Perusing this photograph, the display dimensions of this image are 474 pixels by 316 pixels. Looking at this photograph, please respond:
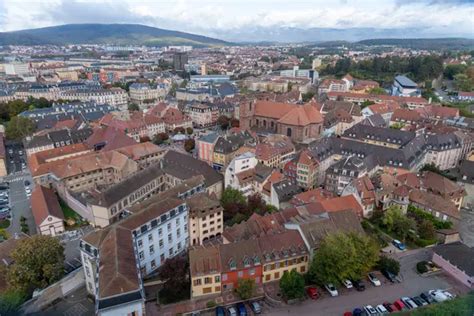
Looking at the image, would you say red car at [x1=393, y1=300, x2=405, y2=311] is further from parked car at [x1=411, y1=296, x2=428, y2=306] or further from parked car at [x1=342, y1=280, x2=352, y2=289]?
parked car at [x1=342, y1=280, x2=352, y2=289]

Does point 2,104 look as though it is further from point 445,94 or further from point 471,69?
point 471,69

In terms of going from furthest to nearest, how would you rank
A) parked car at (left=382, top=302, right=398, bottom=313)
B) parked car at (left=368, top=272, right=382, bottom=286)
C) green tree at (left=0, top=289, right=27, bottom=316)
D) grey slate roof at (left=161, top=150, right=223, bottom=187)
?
grey slate roof at (left=161, top=150, right=223, bottom=187) < parked car at (left=368, top=272, right=382, bottom=286) < parked car at (left=382, top=302, right=398, bottom=313) < green tree at (left=0, top=289, right=27, bottom=316)

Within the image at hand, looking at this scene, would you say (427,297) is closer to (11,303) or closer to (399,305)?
(399,305)

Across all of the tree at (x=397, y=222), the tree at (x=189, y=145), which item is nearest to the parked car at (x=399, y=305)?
the tree at (x=397, y=222)

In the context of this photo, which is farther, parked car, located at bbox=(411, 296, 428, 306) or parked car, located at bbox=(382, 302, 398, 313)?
parked car, located at bbox=(411, 296, 428, 306)

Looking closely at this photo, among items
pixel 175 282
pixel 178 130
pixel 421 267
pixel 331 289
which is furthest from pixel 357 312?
pixel 178 130

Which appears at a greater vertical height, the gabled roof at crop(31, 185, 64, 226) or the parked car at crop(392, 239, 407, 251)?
the gabled roof at crop(31, 185, 64, 226)

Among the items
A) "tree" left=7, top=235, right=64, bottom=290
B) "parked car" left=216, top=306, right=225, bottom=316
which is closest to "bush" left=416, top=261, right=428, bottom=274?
"parked car" left=216, top=306, right=225, bottom=316

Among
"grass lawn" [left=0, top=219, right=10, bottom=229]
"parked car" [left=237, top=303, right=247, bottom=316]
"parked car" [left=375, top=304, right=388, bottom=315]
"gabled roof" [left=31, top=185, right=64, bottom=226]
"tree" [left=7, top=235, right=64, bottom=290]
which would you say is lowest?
"grass lawn" [left=0, top=219, right=10, bottom=229]
